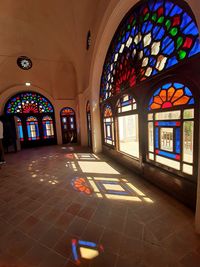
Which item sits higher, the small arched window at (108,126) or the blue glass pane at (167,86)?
the blue glass pane at (167,86)

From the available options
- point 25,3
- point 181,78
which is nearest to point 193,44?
point 181,78

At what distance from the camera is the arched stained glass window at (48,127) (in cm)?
845

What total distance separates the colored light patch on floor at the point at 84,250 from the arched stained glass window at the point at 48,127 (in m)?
7.95

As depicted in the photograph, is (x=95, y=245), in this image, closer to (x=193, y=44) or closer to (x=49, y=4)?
(x=193, y=44)

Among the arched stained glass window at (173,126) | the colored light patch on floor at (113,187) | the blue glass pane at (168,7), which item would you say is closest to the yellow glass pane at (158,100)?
the arched stained glass window at (173,126)

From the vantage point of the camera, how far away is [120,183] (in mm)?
2844

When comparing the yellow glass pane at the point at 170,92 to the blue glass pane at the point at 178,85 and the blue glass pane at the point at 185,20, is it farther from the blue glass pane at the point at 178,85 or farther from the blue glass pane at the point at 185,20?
the blue glass pane at the point at 185,20

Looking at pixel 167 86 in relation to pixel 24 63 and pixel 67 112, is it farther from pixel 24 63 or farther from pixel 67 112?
pixel 24 63

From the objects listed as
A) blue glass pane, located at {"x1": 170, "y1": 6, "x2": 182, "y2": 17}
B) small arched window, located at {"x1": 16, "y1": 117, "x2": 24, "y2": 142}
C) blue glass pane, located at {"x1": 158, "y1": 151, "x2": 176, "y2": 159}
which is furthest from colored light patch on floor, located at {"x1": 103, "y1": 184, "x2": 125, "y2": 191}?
small arched window, located at {"x1": 16, "y1": 117, "x2": 24, "y2": 142}

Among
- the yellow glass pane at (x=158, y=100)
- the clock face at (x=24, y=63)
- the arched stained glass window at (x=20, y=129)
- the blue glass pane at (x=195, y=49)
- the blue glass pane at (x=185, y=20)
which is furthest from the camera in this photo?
the arched stained glass window at (x=20, y=129)

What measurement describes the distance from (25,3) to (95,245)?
7.56 meters

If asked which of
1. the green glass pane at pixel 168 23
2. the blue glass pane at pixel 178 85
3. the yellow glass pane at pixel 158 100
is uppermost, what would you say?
the green glass pane at pixel 168 23

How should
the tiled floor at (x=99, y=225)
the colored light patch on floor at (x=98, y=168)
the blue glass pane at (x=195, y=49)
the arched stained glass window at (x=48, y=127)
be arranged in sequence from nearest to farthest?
the tiled floor at (x=99, y=225) < the blue glass pane at (x=195, y=49) < the colored light patch on floor at (x=98, y=168) < the arched stained glass window at (x=48, y=127)

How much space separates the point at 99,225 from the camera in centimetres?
171
